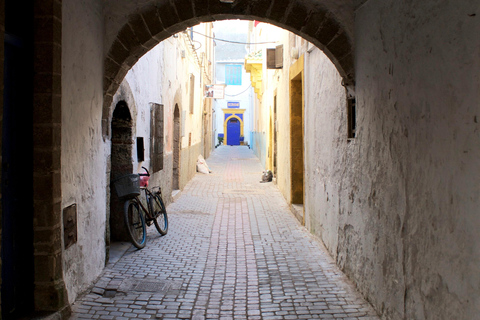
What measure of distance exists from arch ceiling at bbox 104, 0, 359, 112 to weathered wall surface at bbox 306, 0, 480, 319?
24cm

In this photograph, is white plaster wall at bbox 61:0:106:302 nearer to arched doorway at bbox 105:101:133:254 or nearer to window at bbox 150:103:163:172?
arched doorway at bbox 105:101:133:254

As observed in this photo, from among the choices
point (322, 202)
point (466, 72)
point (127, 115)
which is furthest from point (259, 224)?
point (466, 72)

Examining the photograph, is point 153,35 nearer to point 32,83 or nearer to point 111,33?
point 111,33

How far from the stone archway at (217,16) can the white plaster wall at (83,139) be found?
6.7 inches

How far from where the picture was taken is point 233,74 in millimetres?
43062

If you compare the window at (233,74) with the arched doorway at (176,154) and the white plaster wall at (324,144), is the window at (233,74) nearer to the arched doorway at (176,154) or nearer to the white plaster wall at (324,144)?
the arched doorway at (176,154)

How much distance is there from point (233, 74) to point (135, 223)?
38052 millimetres

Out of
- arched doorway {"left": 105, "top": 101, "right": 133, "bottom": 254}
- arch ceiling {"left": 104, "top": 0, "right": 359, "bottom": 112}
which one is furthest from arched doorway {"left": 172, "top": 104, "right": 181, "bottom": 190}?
arch ceiling {"left": 104, "top": 0, "right": 359, "bottom": 112}

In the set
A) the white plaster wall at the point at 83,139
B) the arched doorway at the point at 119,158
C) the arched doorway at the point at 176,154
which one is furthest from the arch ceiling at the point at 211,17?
the arched doorway at the point at 176,154

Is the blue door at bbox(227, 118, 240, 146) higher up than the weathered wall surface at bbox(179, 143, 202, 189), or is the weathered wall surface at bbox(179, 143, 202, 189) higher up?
the blue door at bbox(227, 118, 240, 146)

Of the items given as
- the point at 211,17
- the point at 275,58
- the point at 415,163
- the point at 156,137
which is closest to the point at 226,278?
the point at 415,163

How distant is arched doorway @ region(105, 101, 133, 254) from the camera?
6234mm

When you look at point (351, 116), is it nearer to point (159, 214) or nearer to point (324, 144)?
point (324, 144)

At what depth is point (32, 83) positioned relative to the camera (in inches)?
136
